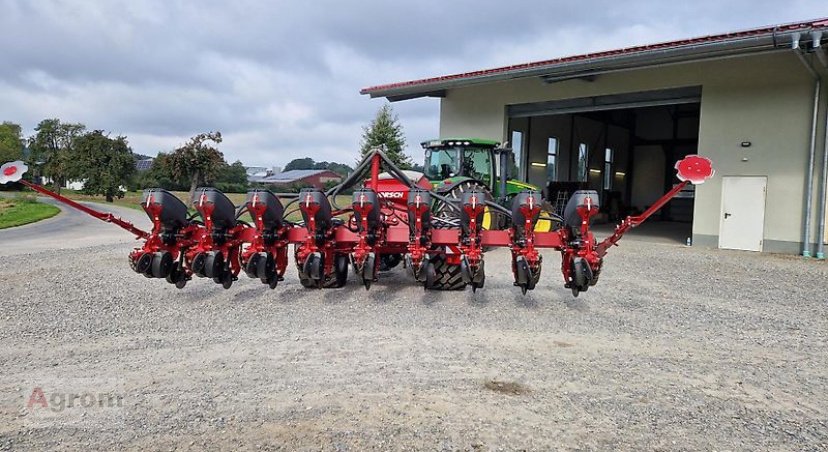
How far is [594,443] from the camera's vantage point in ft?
8.72

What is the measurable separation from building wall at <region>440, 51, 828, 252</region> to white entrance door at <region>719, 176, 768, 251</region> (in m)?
0.14

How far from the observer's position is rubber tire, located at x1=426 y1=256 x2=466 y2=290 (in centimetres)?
561

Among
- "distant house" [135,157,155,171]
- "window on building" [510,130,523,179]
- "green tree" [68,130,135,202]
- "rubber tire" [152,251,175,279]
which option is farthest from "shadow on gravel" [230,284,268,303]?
"distant house" [135,157,155,171]

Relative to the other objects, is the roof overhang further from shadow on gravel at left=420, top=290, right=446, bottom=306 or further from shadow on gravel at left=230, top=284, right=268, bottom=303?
shadow on gravel at left=230, top=284, right=268, bottom=303

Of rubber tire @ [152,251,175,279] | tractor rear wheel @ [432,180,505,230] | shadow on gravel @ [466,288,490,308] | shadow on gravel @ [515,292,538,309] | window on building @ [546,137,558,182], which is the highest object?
window on building @ [546,137,558,182]

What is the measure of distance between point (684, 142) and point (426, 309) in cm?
2232

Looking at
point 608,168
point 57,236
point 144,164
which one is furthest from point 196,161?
point 144,164

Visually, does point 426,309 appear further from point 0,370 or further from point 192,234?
point 0,370

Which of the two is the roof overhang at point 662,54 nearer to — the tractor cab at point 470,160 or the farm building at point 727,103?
the farm building at point 727,103

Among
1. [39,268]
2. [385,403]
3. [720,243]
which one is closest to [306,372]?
[385,403]

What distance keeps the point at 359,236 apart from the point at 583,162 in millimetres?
17493

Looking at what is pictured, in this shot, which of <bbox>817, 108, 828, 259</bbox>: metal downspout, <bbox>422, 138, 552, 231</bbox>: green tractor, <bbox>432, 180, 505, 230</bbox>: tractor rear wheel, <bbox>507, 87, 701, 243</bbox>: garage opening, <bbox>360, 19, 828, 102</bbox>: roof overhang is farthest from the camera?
<bbox>507, 87, 701, 243</bbox>: garage opening

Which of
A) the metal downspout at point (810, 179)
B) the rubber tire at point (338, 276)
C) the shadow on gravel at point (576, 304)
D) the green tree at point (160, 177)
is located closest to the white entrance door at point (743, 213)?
the metal downspout at point (810, 179)

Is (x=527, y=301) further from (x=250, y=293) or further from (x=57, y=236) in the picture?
(x=57, y=236)
